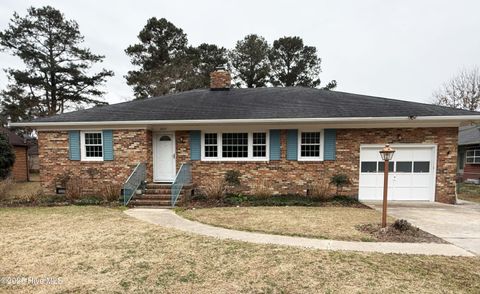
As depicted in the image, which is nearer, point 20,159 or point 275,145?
point 275,145

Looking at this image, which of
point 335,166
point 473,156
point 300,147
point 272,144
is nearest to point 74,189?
point 272,144

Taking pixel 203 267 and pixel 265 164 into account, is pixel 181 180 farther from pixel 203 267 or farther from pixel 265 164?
pixel 203 267

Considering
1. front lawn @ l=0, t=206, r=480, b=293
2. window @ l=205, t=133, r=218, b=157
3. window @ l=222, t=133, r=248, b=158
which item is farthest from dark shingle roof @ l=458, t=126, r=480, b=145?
front lawn @ l=0, t=206, r=480, b=293

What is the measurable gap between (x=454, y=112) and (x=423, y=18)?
26.7 feet

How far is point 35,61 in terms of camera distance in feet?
78.8

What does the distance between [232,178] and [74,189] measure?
20.6ft

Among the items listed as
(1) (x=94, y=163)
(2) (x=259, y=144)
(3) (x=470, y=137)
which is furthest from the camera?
(3) (x=470, y=137)

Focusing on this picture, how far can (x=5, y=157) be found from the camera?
52.1ft

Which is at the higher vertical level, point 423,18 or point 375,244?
point 423,18

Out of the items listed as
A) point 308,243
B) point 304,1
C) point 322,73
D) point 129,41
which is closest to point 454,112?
point 308,243

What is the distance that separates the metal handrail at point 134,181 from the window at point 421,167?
1064 cm

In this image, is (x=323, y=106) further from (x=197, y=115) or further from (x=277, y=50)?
(x=277, y=50)

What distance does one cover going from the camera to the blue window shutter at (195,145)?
11.2 meters

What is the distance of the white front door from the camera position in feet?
37.6
